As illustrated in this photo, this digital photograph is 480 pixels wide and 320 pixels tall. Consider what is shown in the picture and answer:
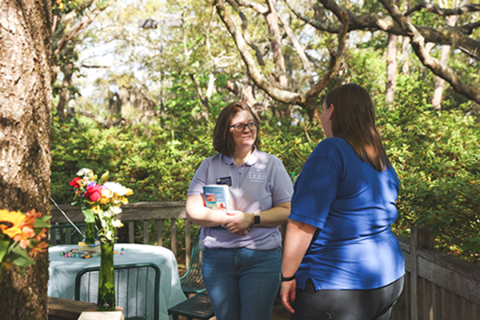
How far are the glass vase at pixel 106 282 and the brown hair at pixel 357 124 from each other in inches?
53.4

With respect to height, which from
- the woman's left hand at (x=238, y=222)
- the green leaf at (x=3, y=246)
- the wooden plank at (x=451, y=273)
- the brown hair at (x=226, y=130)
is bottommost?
the wooden plank at (x=451, y=273)

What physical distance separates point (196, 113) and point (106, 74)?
58.4 ft

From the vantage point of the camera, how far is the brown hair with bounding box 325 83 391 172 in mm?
1614

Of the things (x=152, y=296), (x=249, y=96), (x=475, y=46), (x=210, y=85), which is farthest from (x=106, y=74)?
(x=152, y=296)

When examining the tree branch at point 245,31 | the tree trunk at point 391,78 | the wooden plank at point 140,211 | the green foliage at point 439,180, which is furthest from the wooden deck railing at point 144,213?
the tree trunk at point 391,78

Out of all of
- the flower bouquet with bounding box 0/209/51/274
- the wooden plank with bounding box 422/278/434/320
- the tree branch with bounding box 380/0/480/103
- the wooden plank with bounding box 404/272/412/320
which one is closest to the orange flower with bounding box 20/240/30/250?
the flower bouquet with bounding box 0/209/51/274

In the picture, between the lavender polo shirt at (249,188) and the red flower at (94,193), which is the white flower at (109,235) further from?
the lavender polo shirt at (249,188)

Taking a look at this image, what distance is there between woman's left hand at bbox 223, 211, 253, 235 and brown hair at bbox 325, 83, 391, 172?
72cm

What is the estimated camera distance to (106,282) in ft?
7.13

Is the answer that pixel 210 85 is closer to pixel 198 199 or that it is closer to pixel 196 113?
pixel 196 113

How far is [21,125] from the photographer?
1.79 meters

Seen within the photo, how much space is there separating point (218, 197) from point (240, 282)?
47cm

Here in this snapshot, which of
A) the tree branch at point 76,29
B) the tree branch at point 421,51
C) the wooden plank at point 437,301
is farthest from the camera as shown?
the tree branch at point 76,29

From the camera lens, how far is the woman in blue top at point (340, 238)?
1531 millimetres
